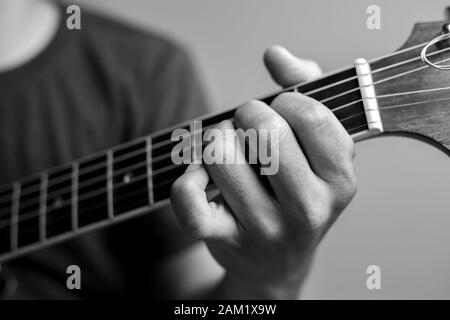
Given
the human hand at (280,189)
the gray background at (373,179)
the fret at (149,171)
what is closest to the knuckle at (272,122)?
the human hand at (280,189)

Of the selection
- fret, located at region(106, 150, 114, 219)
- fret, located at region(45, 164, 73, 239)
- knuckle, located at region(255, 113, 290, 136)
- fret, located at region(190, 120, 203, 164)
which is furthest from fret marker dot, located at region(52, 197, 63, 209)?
knuckle, located at region(255, 113, 290, 136)

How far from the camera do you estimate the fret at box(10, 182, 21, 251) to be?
75cm

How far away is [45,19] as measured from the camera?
0.95 m

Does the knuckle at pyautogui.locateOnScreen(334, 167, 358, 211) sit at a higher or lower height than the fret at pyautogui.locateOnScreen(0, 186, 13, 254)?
lower

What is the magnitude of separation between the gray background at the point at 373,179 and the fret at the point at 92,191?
37 cm

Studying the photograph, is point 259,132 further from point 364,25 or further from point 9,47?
point 9,47

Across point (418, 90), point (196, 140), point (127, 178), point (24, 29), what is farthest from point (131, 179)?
point (24, 29)

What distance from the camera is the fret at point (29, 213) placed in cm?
72

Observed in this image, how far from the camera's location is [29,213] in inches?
29.0

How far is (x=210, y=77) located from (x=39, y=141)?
0.38 metres

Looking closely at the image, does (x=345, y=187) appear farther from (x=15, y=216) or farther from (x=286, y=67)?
(x=15, y=216)

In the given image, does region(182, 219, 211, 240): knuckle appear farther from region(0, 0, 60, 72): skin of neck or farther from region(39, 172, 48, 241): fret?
region(0, 0, 60, 72): skin of neck
